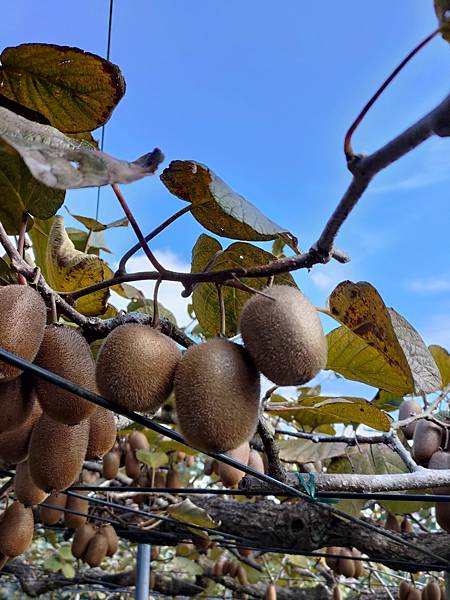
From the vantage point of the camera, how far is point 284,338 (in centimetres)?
52

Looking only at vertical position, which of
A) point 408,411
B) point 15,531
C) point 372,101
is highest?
point 408,411

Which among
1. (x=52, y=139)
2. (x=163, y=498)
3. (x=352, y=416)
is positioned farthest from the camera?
(x=163, y=498)

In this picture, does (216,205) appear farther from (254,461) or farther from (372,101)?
(254,461)

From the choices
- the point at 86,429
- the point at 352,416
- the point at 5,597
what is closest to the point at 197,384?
the point at 86,429

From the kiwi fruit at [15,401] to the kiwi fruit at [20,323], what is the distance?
0.12 feet

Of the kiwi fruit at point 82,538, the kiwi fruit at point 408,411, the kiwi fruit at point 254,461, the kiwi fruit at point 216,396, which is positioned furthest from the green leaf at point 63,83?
the kiwi fruit at point 82,538

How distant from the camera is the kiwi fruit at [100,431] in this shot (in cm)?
70

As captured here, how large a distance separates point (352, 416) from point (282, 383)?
0.46m

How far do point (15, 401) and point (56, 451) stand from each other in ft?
0.28

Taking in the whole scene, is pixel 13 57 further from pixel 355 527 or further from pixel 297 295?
pixel 355 527

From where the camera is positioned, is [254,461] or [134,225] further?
[254,461]

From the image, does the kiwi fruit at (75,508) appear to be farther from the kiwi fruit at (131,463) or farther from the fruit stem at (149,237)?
the fruit stem at (149,237)

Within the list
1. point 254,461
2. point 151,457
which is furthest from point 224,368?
point 151,457

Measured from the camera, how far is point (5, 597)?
13.0 ft
